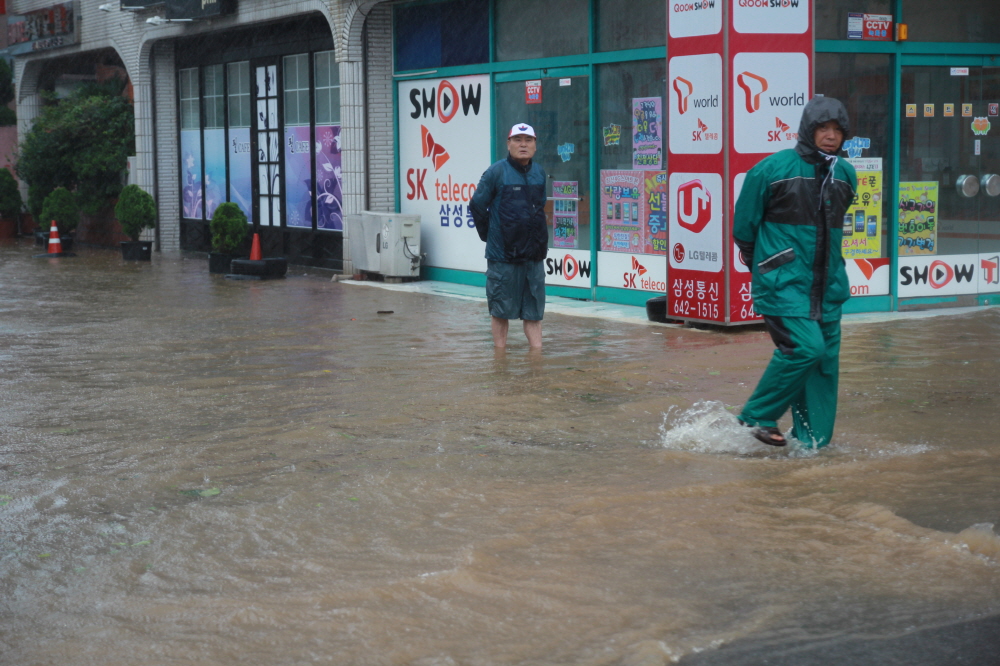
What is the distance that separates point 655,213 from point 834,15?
2.62 metres

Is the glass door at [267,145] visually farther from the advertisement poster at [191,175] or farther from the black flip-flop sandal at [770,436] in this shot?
the black flip-flop sandal at [770,436]

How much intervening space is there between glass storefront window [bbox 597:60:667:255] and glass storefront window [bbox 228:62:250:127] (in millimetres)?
9255

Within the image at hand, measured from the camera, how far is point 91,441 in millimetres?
7148

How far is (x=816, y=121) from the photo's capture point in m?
6.33

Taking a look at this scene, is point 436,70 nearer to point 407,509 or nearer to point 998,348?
point 998,348

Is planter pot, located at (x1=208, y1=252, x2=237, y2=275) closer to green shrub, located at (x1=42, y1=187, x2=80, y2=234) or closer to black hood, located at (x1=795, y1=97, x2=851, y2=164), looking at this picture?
green shrub, located at (x1=42, y1=187, x2=80, y2=234)

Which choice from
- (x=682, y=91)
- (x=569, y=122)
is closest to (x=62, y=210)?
(x=569, y=122)

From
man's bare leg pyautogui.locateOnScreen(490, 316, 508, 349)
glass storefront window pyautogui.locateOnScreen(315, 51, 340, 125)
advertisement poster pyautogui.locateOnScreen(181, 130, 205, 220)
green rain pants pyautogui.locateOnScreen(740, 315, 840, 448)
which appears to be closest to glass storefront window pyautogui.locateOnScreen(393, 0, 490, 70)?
glass storefront window pyautogui.locateOnScreen(315, 51, 340, 125)

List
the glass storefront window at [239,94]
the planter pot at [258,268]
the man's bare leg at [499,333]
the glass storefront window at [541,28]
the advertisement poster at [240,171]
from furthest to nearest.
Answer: the advertisement poster at [240,171], the glass storefront window at [239,94], the planter pot at [258,268], the glass storefront window at [541,28], the man's bare leg at [499,333]

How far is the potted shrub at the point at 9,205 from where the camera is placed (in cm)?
2917

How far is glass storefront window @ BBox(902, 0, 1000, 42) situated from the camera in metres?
13.1

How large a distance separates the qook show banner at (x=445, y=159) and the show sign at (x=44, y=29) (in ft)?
38.2

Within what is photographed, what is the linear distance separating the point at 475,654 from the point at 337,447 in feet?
9.97

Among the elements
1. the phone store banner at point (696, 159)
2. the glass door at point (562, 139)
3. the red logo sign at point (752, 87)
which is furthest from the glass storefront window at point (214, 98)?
the red logo sign at point (752, 87)
